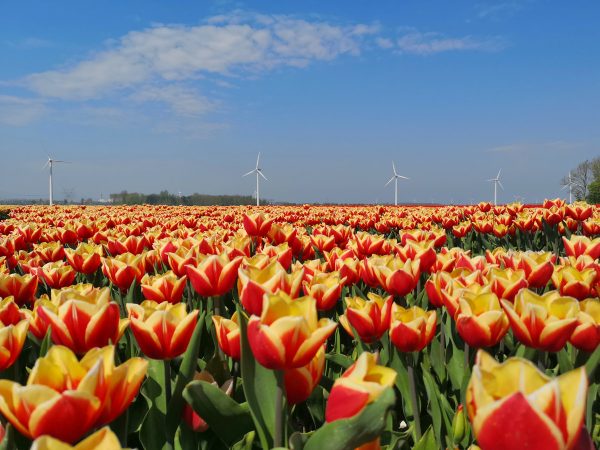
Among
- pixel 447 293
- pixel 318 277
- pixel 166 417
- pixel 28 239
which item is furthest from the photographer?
pixel 28 239

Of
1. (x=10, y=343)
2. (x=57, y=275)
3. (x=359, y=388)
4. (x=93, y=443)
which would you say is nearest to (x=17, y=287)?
(x=57, y=275)

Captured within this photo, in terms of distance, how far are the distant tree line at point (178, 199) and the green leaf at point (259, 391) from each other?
218ft

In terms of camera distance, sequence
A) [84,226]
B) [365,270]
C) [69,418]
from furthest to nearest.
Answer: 1. [84,226]
2. [365,270]
3. [69,418]

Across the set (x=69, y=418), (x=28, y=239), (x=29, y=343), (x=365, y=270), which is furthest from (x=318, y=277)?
(x=28, y=239)

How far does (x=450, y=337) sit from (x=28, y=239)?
17.5 ft

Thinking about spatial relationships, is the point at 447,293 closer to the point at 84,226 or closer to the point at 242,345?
the point at 242,345

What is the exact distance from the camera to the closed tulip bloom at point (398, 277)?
2.98 meters

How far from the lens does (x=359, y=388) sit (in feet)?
4.14

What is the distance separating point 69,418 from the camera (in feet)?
4.08

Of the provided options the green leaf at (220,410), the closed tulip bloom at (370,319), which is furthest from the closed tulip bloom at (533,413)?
the closed tulip bloom at (370,319)

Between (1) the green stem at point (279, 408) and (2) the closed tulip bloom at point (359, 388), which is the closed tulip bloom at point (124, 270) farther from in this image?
(2) the closed tulip bloom at point (359, 388)

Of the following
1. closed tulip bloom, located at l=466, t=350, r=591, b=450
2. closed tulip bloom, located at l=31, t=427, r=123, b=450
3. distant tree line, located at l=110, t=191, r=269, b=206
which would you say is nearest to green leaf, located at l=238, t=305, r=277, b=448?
closed tulip bloom, located at l=31, t=427, r=123, b=450

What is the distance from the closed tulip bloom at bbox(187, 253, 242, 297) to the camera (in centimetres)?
261

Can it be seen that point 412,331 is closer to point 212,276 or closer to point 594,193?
point 212,276
